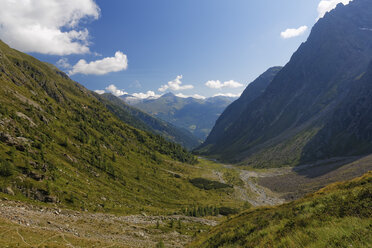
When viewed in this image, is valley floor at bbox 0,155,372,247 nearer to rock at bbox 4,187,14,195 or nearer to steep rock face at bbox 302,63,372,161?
rock at bbox 4,187,14,195

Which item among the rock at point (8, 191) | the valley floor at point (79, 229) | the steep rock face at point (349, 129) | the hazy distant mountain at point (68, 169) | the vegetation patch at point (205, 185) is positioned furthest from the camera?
the steep rock face at point (349, 129)

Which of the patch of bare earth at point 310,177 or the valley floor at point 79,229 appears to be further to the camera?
the patch of bare earth at point 310,177

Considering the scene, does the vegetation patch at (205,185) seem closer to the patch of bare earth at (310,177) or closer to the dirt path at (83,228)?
the patch of bare earth at (310,177)

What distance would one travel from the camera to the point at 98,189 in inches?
2415

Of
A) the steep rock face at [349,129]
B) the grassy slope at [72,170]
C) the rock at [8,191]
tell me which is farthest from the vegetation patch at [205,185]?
the steep rock face at [349,129]

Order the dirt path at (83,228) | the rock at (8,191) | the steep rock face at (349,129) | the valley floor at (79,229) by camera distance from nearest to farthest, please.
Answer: the valley floor at (79,229), the dirt path at (83,228), the rock at (8,191), the steep rock face at (349,129)

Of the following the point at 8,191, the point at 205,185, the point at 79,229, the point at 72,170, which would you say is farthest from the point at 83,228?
the point at 205,185

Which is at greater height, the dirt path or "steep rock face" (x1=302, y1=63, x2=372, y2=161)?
"steep rock face" (x1=302, y1=63, x2=372, y2=161)

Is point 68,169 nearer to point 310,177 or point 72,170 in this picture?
point 72,170

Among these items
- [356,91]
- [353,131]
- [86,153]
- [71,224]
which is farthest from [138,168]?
[356,91]

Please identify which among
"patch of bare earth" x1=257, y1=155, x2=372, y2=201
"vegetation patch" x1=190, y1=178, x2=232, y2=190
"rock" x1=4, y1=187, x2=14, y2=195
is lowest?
"vegetation patch" x1=190, y1=178, x2=232, y2=190

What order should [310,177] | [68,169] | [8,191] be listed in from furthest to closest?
[310,177], [68,169], [8,191]

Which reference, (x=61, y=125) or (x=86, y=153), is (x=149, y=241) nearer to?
(x=86, y=153)

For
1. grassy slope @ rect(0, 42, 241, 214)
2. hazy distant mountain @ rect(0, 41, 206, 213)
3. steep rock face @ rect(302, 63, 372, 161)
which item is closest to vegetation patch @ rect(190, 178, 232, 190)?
hazy distant mountain @ rect(0, 41, 206, 213)
